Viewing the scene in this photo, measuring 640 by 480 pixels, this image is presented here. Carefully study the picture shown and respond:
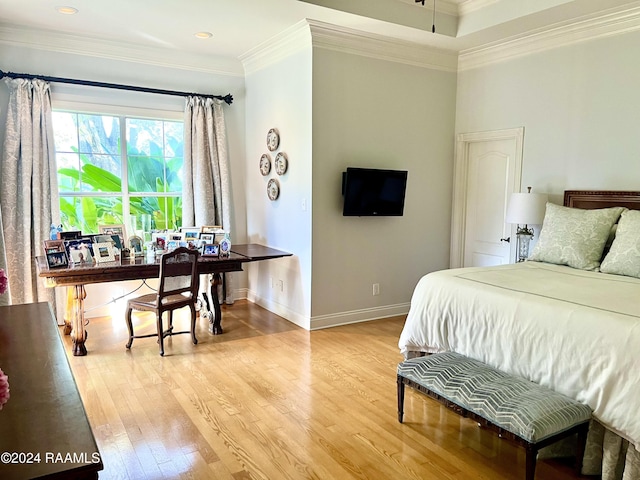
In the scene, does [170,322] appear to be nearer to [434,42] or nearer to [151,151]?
[151,151]

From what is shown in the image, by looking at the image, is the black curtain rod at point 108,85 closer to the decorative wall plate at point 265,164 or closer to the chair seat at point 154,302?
the decorative wall plate at point 265,164

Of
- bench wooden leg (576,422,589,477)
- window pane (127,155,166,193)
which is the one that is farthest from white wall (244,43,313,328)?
bench wooden leg (576,422,589,477)

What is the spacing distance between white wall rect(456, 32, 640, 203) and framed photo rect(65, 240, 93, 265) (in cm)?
401

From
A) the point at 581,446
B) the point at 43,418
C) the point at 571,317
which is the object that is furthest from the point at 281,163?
the point at 43,418

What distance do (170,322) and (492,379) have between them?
9.68 ft

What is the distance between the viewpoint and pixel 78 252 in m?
3.97

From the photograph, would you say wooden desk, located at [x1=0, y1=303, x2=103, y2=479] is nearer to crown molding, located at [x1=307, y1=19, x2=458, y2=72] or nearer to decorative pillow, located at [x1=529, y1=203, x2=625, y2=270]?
decorative pillow, located at [x1=529, y1=203, x2=625, y2=270]

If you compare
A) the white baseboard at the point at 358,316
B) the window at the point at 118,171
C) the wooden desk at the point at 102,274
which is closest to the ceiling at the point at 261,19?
the window at the point at 118,171

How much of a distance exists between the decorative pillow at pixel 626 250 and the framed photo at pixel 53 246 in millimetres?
4185

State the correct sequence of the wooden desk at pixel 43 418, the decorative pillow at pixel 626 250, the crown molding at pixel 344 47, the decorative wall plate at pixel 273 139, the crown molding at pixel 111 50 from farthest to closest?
the decorative wall plate at pixel 273 139
the crown molding at pixel 111 50
the crown molding at pixel 344 47
the decorative pillow at pixel 626 250
the wooden desk at pixel 43 418

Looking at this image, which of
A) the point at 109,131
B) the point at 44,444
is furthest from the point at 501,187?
the point at 44,444

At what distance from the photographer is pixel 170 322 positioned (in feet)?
14.3

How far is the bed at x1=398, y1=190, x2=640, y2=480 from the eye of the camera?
2174 mm

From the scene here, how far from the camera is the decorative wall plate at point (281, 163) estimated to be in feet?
16.1
